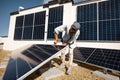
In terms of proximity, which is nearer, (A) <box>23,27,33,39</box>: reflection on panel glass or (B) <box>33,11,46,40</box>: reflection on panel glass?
(B) <box>33,11,46,40</box>: reflection on panel glass

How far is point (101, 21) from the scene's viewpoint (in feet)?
24.3

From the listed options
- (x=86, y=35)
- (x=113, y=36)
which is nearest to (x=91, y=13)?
(x=86, y=35)

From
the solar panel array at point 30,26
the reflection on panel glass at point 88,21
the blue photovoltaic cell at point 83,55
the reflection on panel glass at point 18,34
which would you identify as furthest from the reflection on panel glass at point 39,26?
the blue photovoltaic cell at point 83,55

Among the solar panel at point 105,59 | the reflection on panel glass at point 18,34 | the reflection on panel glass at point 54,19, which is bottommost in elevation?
the solar panel at point 105,59

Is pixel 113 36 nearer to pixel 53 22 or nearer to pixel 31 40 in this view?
pixel 53 22

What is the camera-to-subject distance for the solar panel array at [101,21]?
694cm

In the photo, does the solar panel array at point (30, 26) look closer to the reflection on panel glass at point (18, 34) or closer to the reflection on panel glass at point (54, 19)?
the reflection on panel glass at point (18, 34)

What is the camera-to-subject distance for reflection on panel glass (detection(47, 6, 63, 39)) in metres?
9.12

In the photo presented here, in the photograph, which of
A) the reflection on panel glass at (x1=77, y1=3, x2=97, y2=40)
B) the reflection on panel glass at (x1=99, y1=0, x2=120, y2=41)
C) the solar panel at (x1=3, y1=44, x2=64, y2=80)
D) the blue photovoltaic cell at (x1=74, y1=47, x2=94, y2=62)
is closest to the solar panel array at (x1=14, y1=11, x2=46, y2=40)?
the reflection on panel glass at (x1=77, y1=3, x2=97, y2=40)

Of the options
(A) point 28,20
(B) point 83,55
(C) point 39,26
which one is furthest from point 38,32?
(B) point 83,55

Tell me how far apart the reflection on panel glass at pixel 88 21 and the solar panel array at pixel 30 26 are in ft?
11.4

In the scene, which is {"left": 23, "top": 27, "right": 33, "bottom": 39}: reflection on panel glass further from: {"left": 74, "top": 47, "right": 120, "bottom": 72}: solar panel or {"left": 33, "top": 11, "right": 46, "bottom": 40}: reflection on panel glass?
{"left": 74, "top": 47, "right": 120, "bottom": 72}: solar panel

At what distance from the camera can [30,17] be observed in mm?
11383

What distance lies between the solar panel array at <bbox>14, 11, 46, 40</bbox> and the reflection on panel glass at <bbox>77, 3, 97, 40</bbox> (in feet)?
11.4
